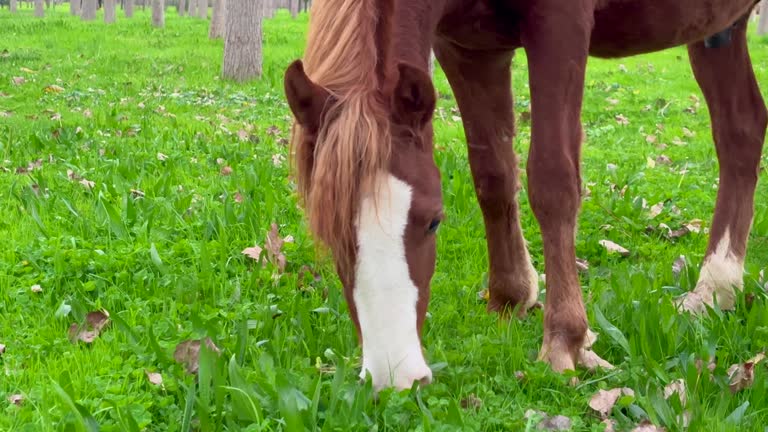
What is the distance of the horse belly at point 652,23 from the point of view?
314 centimetres

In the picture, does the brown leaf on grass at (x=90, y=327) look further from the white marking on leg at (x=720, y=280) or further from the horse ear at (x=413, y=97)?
the white marking on leg at (x=720, y=280)

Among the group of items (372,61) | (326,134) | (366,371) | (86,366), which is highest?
(372,61)

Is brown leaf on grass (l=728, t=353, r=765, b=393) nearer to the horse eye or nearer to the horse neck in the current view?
the horse eye

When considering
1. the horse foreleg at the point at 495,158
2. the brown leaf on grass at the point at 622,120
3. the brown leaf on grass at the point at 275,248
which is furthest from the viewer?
the brown leaf on grass at the point at 622,120

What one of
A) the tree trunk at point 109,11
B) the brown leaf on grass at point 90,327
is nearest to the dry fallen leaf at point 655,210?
the brown leaf on grass at point 90,327

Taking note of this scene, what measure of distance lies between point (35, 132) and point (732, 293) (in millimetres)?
4947

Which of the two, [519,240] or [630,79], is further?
[630,79]

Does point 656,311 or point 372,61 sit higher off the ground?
point 372,61

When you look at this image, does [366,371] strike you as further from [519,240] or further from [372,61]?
[519,240]

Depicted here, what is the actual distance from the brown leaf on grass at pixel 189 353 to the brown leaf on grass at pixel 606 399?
127 centimetres

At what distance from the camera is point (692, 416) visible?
235 cm

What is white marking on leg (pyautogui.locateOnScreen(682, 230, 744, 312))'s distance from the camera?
344 cm

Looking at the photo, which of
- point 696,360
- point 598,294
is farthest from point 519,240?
point 696,360

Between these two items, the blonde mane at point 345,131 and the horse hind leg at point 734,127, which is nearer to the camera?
the blonde mane at point 345,131
